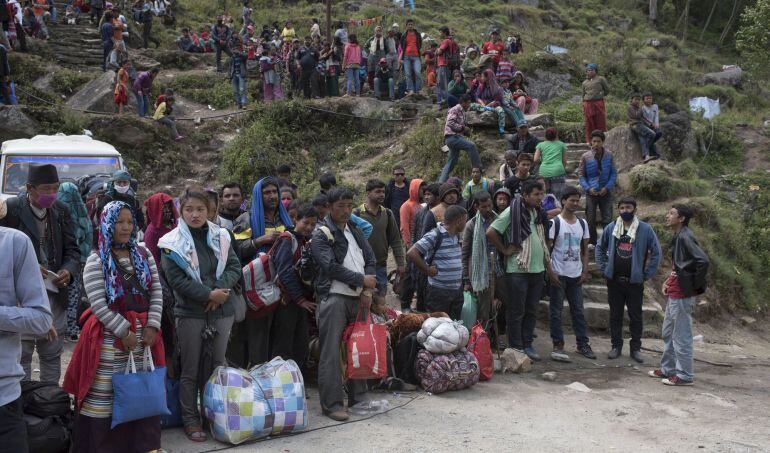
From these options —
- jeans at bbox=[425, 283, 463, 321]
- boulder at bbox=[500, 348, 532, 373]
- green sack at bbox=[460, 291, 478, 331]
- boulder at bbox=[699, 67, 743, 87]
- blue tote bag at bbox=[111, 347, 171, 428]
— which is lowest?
boulder at bbox=[500, 348, 532, 373]

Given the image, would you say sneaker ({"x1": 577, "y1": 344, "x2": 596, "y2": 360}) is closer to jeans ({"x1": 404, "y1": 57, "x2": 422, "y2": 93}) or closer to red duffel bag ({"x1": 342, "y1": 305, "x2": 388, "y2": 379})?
red duffel bag ({"x1": 342, "y1": 305, "x2": 388, "y2": 379})

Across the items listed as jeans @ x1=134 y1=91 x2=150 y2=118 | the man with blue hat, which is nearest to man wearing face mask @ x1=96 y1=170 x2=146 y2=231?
the man with blue hat

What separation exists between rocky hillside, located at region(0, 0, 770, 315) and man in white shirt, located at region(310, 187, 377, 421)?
23.7 ft

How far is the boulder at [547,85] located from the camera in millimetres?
20500

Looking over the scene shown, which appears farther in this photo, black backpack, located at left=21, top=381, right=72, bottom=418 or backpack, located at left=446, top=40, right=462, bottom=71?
backpack, located at left=446, top=40, right=462, bottom=71

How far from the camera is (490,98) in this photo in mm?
15734

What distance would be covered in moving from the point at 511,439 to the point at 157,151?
13.5m

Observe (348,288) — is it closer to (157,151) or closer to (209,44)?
(157,151)

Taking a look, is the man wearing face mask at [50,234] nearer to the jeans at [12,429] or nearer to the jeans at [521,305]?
the jeans at [12,429]

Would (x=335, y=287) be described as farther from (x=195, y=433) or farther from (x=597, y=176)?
(x=597, y=176)

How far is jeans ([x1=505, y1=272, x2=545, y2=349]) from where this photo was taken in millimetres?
8117

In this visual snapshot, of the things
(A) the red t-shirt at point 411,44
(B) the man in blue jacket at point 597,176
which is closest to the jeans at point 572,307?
(B) the man in blue jacket at point 597,176

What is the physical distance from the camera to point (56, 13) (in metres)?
25.4

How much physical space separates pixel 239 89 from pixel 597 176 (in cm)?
1167
